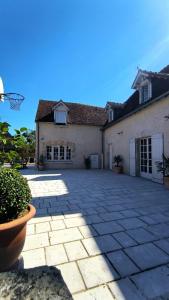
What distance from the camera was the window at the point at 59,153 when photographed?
14.9 metres

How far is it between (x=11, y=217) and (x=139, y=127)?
8471 millimetres

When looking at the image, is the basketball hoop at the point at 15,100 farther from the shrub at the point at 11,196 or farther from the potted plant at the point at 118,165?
the potted plant at the point at 118,165

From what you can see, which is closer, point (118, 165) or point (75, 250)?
point (75, 250)

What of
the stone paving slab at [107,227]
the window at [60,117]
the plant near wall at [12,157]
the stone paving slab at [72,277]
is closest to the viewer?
the stone paving slab at [72,277]

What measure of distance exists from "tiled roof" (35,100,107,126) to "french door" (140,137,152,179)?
7.04 metres

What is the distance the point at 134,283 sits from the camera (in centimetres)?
190

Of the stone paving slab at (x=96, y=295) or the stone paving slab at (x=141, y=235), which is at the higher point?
the stone paving slab at (x=141, y=235)

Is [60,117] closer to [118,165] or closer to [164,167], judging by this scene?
[118,165]

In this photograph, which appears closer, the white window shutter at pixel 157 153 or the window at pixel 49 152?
the white window shutter at pixel 157 153

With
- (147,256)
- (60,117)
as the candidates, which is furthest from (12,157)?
(60,117)

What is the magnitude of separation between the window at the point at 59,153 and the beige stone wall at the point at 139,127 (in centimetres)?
380

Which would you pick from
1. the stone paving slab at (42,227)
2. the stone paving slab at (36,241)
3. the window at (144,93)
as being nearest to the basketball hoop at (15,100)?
the stone paving slab at (42,227)

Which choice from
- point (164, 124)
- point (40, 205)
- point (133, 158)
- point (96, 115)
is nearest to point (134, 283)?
point (40, 205)

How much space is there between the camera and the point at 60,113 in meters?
15.0
